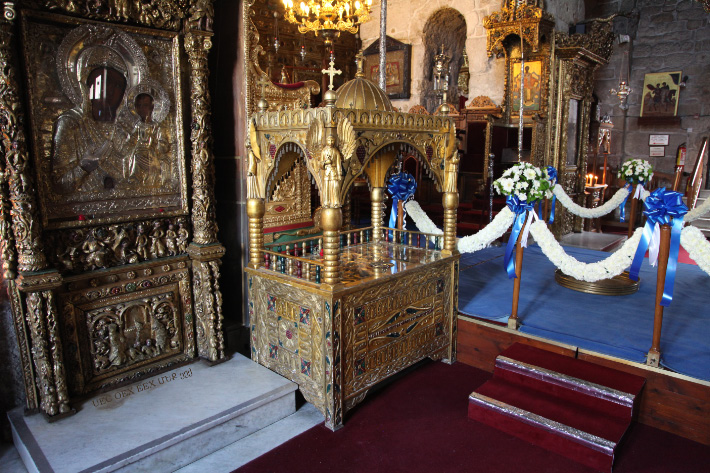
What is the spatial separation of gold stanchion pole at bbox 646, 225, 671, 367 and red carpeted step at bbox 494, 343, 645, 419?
0.21m

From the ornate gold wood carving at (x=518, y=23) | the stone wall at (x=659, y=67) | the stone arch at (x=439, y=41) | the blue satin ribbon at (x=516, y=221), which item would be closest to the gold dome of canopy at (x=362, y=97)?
the blue satin ribbon at (x=516, y=221)

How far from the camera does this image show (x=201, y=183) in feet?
13.0

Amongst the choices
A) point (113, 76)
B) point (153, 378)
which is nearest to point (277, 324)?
point (153, 378)

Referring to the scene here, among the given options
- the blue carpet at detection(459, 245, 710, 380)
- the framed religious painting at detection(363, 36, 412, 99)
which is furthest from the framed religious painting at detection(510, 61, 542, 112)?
the blue carpet at detection(459, 245, 710, 380)

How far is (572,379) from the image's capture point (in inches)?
145

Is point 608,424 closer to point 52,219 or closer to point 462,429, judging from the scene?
point 462,429

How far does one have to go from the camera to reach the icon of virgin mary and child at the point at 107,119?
3338mm

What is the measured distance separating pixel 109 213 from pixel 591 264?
4322 mm

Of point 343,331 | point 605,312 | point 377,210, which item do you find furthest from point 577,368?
point 377,210

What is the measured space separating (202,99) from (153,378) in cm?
223

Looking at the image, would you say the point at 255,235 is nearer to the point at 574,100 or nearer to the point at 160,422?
the point at 160,422

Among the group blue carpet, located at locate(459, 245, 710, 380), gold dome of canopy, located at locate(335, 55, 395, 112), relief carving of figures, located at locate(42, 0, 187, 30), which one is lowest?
blue carpet, located at locate(459, 245, 710, 380)

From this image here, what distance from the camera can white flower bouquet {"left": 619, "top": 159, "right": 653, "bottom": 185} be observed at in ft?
24.1

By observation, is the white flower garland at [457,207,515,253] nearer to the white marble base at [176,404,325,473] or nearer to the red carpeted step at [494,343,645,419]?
the red carpeted step at [494,343,645,419]
